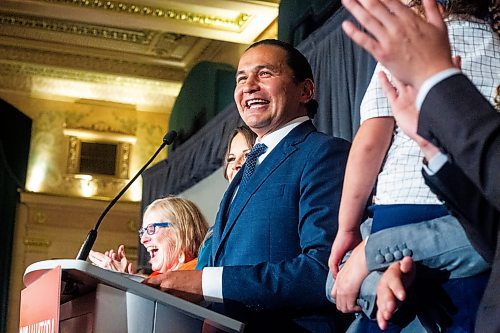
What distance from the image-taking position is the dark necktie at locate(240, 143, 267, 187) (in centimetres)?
244

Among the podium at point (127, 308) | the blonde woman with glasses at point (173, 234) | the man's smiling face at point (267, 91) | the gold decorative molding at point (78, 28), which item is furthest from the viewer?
the gold decorative molding at point (78, 28)

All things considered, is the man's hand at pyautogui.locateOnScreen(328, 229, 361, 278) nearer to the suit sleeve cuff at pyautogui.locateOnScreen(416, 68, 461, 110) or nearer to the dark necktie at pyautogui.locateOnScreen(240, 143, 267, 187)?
the suit sleeve cuff at pyautogui.locateOnScreen(416, 68, 461, 110)

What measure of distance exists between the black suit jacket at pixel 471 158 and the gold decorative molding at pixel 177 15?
785cm

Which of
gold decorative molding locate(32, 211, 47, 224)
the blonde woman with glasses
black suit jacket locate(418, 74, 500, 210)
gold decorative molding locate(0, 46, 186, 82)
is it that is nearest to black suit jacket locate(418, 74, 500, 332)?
black suit jacket locate(418, 74, 500, 210)

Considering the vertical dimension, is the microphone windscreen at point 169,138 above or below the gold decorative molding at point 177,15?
below

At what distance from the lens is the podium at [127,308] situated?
1938 millimetres

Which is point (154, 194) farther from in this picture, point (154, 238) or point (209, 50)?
point (154, 238)

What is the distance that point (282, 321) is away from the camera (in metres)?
2.19

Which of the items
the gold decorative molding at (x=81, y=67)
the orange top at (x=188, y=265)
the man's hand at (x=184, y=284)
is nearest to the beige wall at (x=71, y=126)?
the gold decorative molding at (x=81, y=67)

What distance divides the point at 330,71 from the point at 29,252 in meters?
7.35

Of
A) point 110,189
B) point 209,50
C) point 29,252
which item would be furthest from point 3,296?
point 209,50

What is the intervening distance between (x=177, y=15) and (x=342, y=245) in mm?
7729

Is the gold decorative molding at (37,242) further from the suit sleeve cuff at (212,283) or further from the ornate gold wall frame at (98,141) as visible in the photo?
the suit sleeve cuff at (212,283)

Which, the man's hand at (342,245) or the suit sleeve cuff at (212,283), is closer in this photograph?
the man's hand at (342,245)
